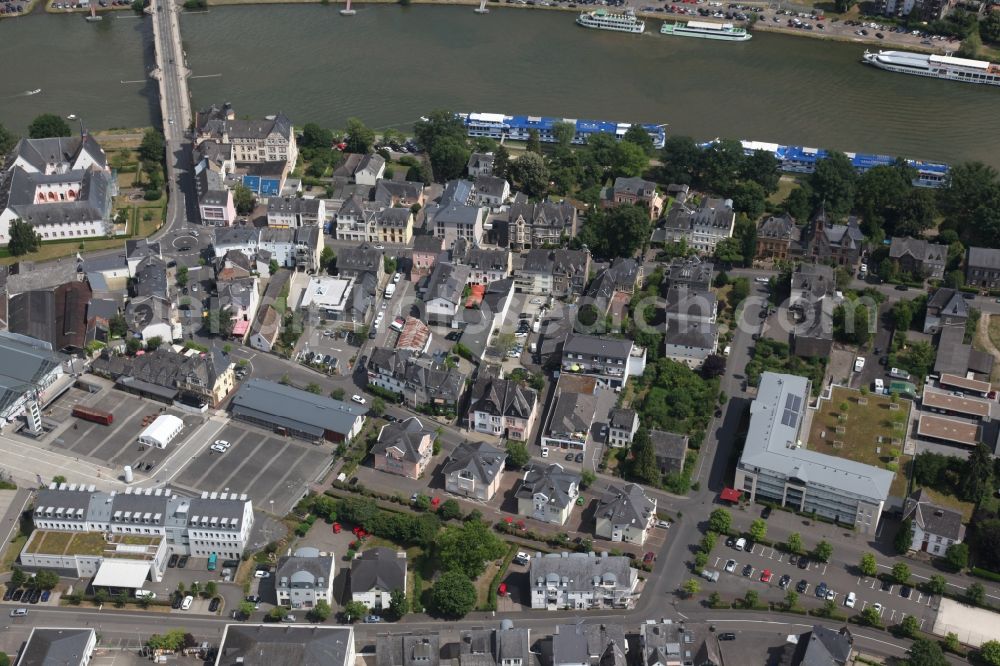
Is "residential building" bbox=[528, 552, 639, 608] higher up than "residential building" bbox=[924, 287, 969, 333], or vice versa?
"residential building" bbox=[924, 287, 969, 333]

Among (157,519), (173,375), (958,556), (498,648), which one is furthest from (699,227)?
(157,519)

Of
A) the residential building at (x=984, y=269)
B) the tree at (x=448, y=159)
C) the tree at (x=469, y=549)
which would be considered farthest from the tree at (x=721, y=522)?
the tree at (x=448, y=159)

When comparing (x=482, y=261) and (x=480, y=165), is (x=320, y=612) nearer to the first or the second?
(x=482, y=261)

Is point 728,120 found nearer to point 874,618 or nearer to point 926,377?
point 926,377

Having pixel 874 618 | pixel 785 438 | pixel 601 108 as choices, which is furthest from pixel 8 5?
pixel 874 618

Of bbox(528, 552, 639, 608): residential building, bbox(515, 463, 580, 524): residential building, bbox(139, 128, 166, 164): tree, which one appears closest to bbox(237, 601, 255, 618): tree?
bbox(528, 552, 639, 608): residential building

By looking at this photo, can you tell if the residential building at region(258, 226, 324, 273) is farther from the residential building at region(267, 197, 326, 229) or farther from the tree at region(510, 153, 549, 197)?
the tree at region(510, 153, 549, 197)

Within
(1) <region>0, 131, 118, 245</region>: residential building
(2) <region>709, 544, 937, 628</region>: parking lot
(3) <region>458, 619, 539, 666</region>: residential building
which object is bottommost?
(3) <region>458, 619, 539, 666</region>: residential building
